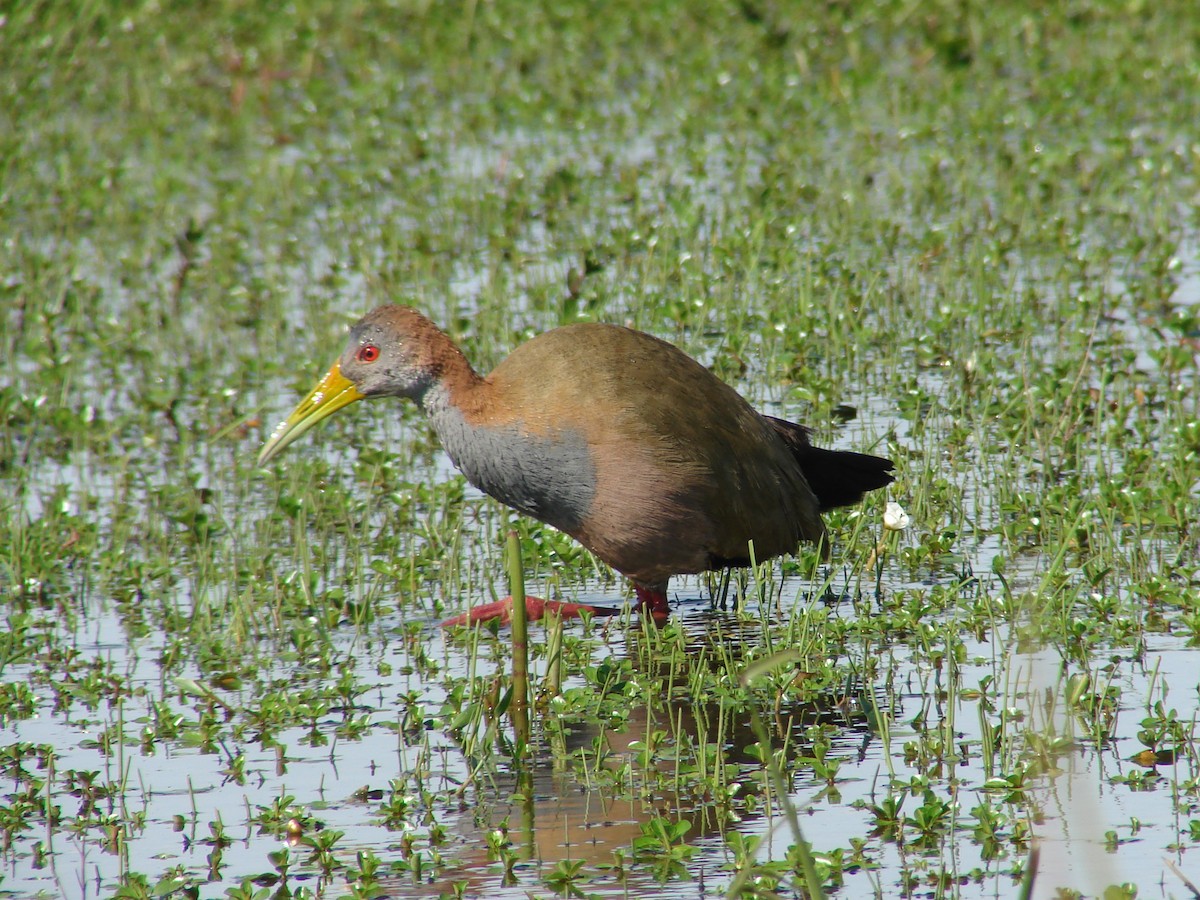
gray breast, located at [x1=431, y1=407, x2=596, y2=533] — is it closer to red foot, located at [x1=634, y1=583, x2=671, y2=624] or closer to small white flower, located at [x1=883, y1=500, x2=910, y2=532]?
red foot, located at [x1=634, y1=583, x2=671, y2=624]

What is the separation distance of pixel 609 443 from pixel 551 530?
1.18 m

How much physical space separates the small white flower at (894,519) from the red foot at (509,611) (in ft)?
3.26

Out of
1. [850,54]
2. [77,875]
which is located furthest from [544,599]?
[850,54]

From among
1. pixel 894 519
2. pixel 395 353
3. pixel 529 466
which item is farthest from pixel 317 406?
pixel 894 519

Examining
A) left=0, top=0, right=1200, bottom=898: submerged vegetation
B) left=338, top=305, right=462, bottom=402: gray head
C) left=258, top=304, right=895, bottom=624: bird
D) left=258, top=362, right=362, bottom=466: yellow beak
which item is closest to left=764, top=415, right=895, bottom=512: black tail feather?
left=258, top=304, right=895, bottom=624: bird

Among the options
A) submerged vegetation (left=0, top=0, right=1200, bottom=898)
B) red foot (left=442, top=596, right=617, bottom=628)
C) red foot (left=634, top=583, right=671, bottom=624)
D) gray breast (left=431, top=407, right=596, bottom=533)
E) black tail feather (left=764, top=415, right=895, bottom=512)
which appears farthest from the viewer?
black tail feather (left=764, top=415, right=895, bottom=512)

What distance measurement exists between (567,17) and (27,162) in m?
4.35

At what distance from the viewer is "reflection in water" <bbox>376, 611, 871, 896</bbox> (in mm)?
4395

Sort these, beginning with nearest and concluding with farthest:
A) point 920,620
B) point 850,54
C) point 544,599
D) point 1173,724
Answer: point 1173,724 → point 920,620 → point 544,599 → point 850,54

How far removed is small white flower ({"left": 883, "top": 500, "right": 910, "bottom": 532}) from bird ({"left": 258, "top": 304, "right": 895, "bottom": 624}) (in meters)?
0.10

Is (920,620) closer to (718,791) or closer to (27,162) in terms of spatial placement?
(718,791)

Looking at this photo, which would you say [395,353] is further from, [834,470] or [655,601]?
[834,470]

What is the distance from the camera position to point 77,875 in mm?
4504

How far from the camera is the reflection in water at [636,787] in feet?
14.4
